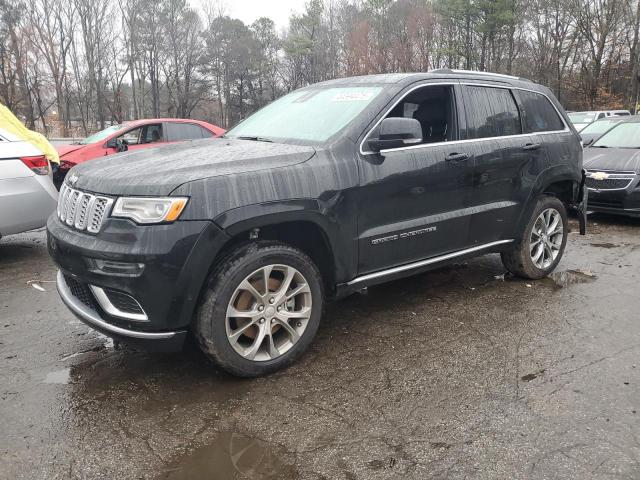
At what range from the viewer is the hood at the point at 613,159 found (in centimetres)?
749

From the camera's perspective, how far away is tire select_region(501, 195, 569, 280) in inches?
184

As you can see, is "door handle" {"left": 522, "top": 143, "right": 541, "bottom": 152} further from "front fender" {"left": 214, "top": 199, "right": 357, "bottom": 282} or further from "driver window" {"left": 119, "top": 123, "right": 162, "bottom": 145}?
"driver window" {"left": 119, "top": 123, "right": 162, "bottom": 145}

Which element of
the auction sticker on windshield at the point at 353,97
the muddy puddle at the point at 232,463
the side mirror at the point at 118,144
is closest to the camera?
the muddy puddle at the point at 232,463

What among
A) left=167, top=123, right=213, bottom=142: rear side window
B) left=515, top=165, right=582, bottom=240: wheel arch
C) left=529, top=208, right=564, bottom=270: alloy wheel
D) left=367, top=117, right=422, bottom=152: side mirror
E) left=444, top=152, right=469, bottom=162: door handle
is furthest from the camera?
left=167, top=123, right=213, bottom=142: rear side window

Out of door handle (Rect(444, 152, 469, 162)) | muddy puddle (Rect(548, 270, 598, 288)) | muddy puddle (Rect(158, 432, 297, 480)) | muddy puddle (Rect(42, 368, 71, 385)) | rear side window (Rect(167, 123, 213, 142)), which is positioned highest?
rear side window (Rect(167, 123, 213, 142))

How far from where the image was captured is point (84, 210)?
Answer: 2889mm

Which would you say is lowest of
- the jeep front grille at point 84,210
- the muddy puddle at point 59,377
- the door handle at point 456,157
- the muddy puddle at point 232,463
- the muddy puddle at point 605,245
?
the muddy puddle at point 232,463

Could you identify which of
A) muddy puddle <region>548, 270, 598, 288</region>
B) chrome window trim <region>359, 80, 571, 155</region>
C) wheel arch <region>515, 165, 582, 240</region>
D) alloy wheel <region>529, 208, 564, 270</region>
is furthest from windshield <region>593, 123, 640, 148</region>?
alloy wheel <region>529, 208, 564, 270</region>

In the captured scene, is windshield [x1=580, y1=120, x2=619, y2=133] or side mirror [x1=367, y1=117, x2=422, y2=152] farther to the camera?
windshield [x1=580, y1=120, x2=619, y2=133]

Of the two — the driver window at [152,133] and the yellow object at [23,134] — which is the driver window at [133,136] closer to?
the driver window at [152,133]

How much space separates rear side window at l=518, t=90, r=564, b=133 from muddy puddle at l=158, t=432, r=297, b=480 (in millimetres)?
3621

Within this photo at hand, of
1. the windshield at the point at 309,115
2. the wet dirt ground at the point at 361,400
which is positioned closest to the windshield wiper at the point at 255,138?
the windshield at the point at 309,115

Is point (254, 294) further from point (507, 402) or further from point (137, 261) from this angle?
point (507, 402)

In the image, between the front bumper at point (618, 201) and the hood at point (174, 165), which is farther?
the front bumper at point (618, 201)
